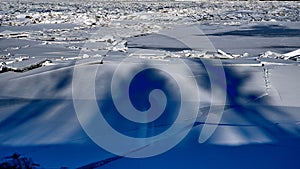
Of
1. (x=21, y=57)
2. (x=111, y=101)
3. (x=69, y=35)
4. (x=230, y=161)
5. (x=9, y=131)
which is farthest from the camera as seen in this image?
(x=69, y=35)

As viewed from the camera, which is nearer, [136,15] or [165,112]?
[165,112]

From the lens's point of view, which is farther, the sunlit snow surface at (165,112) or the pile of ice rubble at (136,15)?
the pile of ice rubble at (136,15)

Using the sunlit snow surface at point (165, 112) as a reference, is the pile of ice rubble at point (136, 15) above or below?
above

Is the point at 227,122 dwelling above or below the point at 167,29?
below

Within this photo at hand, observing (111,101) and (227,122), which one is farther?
(111,101)

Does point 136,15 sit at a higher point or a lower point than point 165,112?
higher

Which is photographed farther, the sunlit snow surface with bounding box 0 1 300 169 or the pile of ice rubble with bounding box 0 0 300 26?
the pile of ice rubble with bounding box 0 0 300 26

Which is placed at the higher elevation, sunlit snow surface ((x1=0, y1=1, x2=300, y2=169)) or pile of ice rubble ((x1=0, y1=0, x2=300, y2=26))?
pile of ice rubble ((x1=0, y1=0, x2=300, y2=26))

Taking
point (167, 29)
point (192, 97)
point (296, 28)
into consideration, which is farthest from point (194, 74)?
point (296, 28)

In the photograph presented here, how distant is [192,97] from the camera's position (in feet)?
11.4

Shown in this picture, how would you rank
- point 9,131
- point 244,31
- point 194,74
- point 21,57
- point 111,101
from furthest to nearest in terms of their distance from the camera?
point 244,31 → point 21,57 → point 194,74 → point 111,101 → point 9,131

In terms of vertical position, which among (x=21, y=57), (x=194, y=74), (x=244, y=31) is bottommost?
(x=194, y=74)

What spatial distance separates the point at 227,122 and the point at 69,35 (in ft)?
22.7

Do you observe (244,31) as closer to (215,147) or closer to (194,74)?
(194,74)
